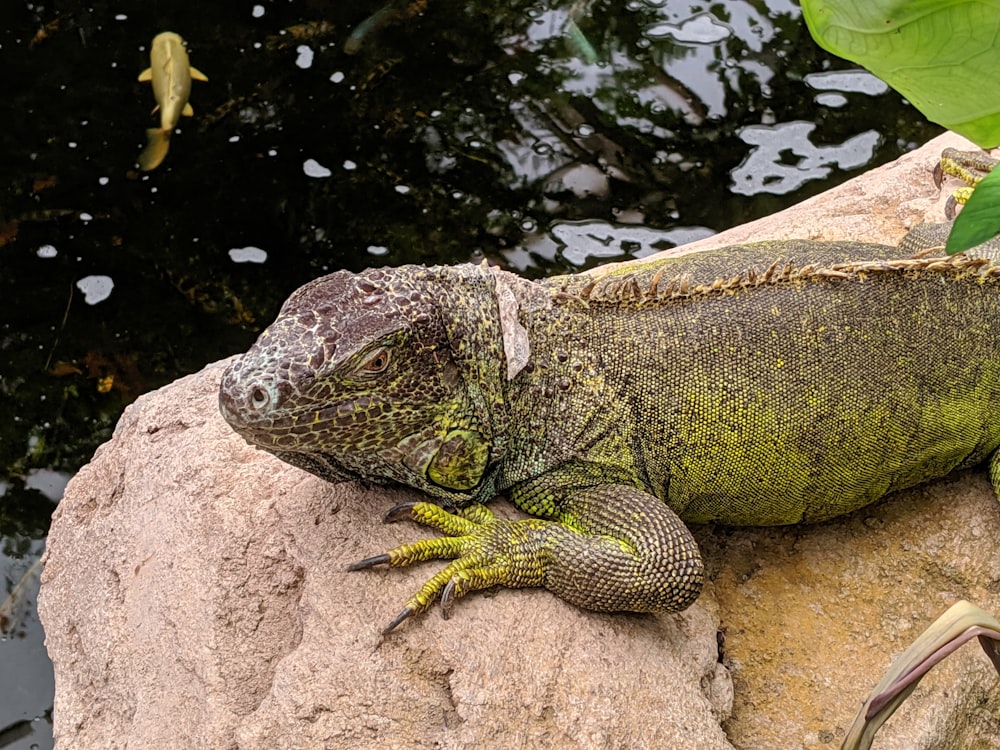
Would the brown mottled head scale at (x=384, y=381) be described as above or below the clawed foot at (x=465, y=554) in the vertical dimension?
above

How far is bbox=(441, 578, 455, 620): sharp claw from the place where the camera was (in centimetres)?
383

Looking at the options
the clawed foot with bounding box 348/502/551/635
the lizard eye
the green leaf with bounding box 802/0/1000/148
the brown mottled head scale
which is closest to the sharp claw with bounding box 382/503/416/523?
the clawed foot with bounding box 348/502/551/635

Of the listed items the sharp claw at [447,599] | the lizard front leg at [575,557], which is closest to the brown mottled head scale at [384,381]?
the lizard front leg at [575,557]

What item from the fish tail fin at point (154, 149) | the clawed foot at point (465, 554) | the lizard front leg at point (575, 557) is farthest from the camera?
the fish tail fin at point (154, 149)

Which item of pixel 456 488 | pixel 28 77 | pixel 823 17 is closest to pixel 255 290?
pixel 28 77

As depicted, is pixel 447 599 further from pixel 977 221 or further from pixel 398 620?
pixel 977 221

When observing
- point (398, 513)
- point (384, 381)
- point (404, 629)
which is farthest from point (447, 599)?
point (384, 381)

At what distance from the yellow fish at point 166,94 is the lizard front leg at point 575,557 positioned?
18.4 feet

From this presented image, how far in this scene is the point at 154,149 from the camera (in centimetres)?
859

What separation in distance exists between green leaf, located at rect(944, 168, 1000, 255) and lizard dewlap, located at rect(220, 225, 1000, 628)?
2276 mm

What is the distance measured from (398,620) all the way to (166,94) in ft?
20.6

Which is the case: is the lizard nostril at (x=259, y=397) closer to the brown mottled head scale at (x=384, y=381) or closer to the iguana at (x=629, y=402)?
the brown mottled head scale at (x=384, y=381)

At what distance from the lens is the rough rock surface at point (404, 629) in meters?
3.73

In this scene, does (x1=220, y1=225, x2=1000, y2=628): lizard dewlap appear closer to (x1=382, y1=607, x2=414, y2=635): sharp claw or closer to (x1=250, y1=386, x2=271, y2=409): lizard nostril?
(x1=382, y1=607, x2=414, y2=635): sharp claw
